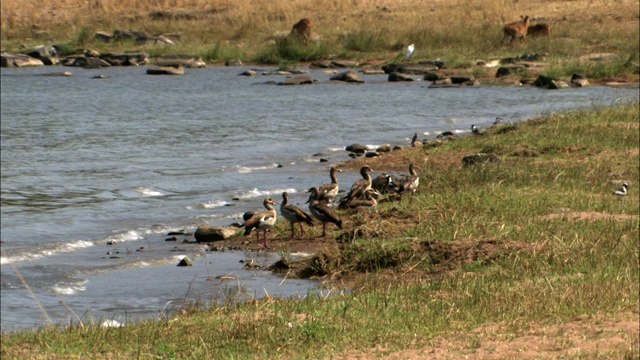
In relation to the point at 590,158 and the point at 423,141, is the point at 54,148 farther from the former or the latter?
the point at 590,158

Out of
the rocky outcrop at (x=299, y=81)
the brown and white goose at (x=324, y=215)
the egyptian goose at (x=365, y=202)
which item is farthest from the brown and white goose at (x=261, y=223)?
the rocky outcrop at (x=299, y=81)

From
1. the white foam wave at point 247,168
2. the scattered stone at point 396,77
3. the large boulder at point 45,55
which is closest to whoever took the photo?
→ the white foam wave at point 247,168

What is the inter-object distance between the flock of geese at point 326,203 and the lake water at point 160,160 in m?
0.50

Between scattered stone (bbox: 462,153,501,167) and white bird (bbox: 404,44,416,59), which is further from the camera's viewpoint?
white bird (bbox: 404,44,416,59)

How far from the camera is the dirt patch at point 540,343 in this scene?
662 centimetres

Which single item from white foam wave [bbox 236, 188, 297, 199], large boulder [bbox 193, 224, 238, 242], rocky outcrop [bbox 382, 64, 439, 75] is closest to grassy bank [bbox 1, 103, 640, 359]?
large boulder [bbox 193, 224, 238, 242]

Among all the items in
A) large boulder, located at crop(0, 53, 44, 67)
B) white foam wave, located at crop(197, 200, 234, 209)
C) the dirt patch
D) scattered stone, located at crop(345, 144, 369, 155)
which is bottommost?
large boulder, located at crop(0, 53, 44, 67)

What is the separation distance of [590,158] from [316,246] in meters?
5.85

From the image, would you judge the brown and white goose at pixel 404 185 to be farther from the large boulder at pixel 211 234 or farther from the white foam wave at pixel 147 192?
the white foam wave at pixel 147 192

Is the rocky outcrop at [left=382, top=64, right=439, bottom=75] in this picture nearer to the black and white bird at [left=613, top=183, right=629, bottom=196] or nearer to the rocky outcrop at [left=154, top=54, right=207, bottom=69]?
the rocky outcrop at [left=154, top=54, right=207, bottom=69]

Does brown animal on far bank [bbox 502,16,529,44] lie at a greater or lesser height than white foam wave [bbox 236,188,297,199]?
greater

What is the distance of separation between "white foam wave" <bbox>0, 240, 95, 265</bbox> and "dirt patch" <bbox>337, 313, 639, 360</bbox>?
6.07 metres

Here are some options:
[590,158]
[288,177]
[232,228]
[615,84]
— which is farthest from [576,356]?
[615,84]

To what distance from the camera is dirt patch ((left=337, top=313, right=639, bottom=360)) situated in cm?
662
